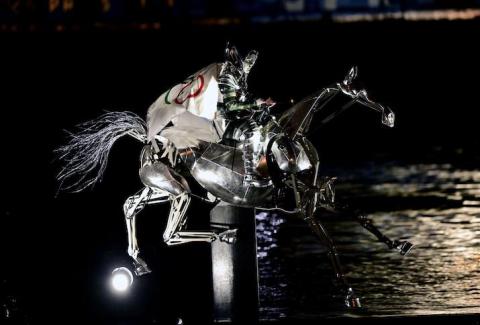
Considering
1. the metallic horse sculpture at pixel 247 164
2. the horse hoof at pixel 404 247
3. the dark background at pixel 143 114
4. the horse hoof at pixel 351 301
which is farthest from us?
the dark background at pixel 143 114

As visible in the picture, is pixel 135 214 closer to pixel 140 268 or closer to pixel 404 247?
pixel 140 268

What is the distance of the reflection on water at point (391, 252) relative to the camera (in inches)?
228

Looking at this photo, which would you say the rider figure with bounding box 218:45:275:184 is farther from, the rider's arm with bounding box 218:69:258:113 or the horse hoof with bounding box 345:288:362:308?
the horse hoof with bounding box 345:288:362:308

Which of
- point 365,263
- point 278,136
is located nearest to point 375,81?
point 365,263

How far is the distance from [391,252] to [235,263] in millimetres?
2397

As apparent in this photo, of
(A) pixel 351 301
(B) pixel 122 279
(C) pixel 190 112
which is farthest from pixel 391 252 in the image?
(C) pixel 190 112

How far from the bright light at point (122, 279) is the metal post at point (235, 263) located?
24.1 inches

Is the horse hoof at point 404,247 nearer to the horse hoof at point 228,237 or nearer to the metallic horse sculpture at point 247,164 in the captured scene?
the metallic horse sculpture at point 247,164

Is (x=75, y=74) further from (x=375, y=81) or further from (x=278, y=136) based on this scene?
(x=278, y=136)

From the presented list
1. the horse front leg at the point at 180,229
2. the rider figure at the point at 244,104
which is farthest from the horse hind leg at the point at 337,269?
the horse front leg at the point at 180,229

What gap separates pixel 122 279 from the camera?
564 cm

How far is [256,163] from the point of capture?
5.21 metres

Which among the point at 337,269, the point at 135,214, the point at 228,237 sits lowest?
the point at 337,269

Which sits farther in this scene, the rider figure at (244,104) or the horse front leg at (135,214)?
the horse front leg at (135,214)
